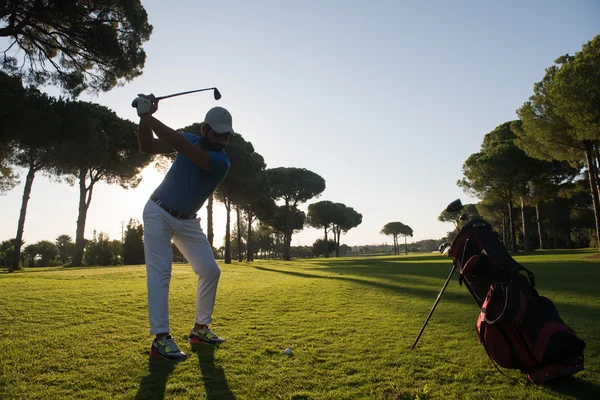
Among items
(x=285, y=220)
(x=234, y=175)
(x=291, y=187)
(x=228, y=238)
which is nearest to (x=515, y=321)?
(x=234, y=175)

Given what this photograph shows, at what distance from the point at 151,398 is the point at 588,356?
3.93 m

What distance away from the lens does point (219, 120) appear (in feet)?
13.8

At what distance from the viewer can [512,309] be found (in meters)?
2.83

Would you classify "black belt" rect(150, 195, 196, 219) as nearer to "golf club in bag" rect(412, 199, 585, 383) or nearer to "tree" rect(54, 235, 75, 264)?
"golf club in bag" rect(412, 199, 585, 383)

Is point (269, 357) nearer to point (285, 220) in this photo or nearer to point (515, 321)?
point (515, 321)

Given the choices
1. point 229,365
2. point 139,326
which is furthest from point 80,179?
point 229,365

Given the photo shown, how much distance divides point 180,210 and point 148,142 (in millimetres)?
899

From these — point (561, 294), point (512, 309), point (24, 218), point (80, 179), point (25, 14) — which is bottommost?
point (561, 294)

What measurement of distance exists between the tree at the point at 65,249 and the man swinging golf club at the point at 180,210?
300 ft

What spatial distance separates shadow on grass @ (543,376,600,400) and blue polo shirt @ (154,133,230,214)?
3520 millimetres

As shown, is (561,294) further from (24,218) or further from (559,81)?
(24,218)

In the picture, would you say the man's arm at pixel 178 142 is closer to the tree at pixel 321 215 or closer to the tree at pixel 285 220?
the tree at pixel 285 220

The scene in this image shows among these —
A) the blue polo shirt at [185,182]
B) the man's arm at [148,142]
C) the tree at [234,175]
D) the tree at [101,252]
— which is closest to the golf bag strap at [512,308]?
the blue polo shirt at [185,182]

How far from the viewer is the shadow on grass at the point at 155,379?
268 centimetres
